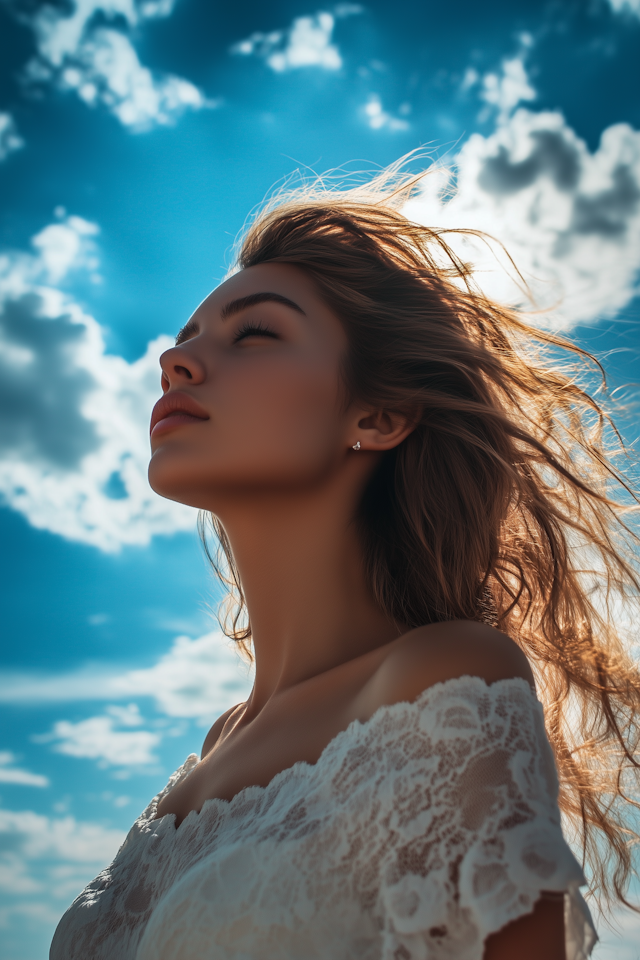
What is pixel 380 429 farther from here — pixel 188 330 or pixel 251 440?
pixel 188 330

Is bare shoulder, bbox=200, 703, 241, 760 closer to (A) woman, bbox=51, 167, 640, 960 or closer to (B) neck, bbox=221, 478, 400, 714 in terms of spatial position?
(A) woman, bbox=51, 167, 640, 960

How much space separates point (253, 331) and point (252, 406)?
39 cm

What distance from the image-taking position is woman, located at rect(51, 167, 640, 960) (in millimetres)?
1466

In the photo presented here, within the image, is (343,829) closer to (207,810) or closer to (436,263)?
(207,810)

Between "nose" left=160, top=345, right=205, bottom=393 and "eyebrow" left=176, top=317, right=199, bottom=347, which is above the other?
"eyebrow" left=176, top=317, right=199, bottom=347

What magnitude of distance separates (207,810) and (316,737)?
1.54 feet

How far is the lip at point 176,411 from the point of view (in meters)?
2.47

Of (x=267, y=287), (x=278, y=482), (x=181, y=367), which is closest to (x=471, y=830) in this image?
(x=278, y=482)

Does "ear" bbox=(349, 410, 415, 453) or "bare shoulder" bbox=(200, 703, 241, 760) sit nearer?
"ear" bbox=(349, 410, 415, 453)

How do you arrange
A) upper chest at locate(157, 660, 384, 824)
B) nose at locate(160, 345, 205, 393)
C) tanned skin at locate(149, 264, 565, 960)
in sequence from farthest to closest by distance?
1. nose at locate(160, 345, 205, 393)
2. tanned skin at locate(149, 264, 565, 960)
3. upper chest at locate(157, 660, 384, 824)

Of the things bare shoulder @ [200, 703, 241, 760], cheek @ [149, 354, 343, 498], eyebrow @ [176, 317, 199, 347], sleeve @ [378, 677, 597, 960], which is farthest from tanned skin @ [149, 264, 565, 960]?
sleeve @ [378, 677, 597, 960]

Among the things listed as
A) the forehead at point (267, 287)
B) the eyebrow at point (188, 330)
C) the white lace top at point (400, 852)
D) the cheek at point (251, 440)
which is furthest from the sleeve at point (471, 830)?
the eyebrow at point (188, 330)

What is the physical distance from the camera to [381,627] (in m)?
2.50

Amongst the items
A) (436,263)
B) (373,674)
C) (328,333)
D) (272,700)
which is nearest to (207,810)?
(272,700)
